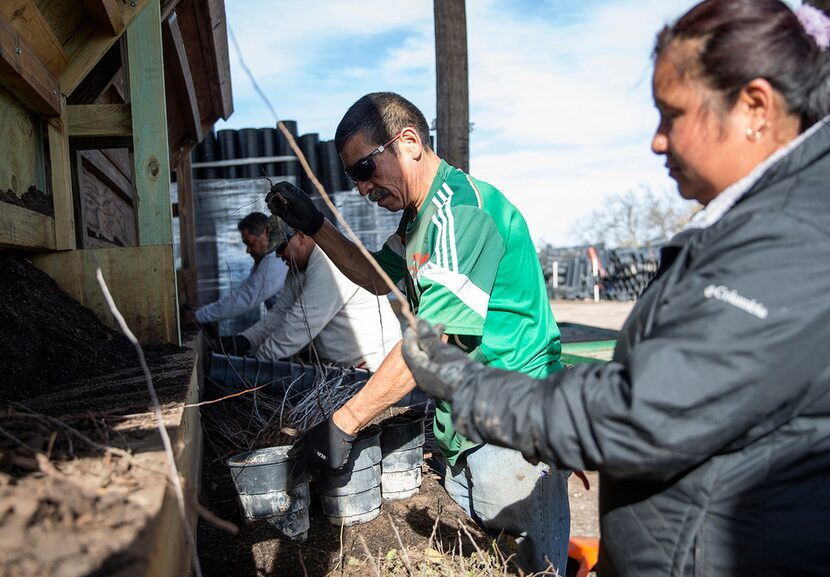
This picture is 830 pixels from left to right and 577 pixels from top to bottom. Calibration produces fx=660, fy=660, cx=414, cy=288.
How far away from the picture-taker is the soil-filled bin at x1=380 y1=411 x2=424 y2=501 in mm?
3316

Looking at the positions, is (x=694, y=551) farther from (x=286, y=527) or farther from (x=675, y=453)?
(x=286, y=527)

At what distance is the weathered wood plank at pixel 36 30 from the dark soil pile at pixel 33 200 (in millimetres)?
507

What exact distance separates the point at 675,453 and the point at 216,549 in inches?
82.4

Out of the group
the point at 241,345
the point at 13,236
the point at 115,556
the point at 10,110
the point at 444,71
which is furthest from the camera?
the point at 241,345

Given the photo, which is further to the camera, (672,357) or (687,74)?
(687,74)

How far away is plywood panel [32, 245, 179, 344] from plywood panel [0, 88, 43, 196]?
339 mm

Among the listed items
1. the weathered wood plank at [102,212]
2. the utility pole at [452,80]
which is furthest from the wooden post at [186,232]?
the utility pole at [452,80]

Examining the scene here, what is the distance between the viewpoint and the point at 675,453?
1.12 metres

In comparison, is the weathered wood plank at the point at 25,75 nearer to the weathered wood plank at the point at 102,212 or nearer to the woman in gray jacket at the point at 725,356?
the weathered wood plank at the point at 102,212

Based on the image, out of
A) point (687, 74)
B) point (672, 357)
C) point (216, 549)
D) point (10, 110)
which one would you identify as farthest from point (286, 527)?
point (687, 74)

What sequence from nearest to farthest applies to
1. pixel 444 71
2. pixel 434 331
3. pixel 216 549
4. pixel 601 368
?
pixel 601 368
pixel 434 331
pixel 216 549
pixel 444 71

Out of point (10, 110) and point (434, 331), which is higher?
point (10, 110)

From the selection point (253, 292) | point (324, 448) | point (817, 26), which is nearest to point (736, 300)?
point (817, 26)

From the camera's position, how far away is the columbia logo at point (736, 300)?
3.45 feet
